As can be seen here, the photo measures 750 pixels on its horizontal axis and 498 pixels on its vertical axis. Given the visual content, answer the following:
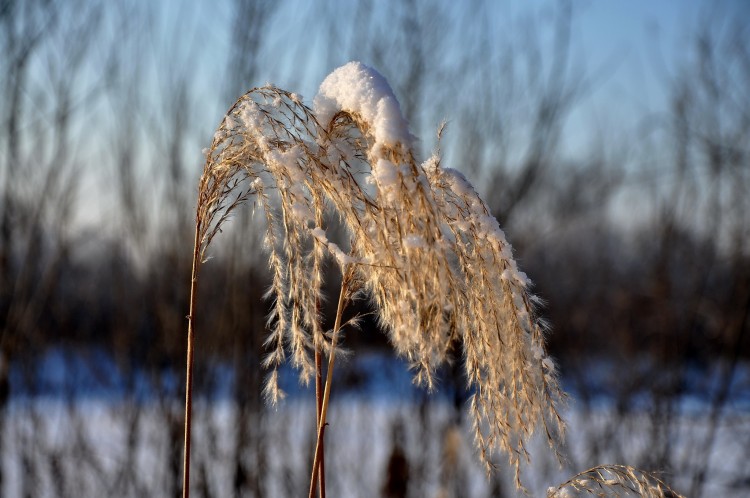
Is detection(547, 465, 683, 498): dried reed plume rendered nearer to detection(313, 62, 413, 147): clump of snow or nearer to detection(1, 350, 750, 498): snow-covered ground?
detection(313, 62, 413, 147): clump of snow

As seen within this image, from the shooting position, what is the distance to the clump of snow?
843mm

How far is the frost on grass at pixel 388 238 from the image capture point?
85 centimetres

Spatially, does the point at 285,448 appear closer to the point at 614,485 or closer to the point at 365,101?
the point at 614,485

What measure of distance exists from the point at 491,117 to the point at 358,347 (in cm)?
155

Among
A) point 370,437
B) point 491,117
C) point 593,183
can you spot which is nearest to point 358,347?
point 370,437

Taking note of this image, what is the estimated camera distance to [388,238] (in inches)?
35.2

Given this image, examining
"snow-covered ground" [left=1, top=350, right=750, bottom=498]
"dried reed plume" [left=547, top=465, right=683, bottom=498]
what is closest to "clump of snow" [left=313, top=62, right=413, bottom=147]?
"dried reed plume" [left=547, top=465, right=683, bottom=498]

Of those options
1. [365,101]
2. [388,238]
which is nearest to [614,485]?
[388,238]

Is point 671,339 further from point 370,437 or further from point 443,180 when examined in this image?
point 443,180

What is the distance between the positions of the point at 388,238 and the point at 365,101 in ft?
0.58

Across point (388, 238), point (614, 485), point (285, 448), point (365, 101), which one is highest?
point (365, 101)

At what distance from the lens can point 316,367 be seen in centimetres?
97

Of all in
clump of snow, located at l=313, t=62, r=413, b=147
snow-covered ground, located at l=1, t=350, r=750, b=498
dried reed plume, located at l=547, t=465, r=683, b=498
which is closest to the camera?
clump of snow, located at l=313, t=62, r=413, b=147

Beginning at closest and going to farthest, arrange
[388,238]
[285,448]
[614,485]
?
[388,238] < [614,485] < [285,448]
